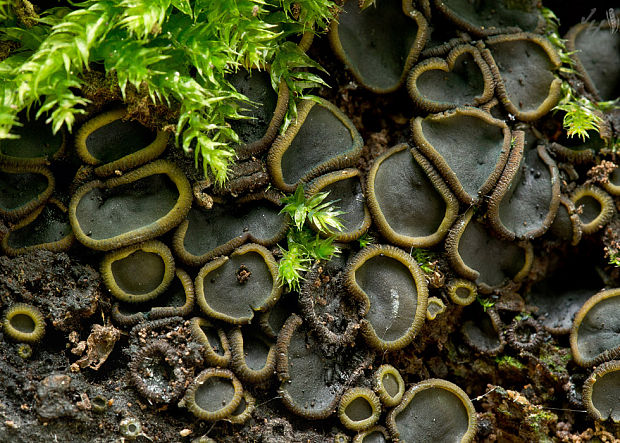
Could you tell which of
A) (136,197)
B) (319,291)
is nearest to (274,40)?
(136,197)

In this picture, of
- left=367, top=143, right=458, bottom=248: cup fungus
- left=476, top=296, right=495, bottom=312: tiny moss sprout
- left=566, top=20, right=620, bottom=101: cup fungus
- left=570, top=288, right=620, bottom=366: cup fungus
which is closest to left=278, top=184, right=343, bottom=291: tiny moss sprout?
left=367, top=143, right=458, bottom=248: cup fungus

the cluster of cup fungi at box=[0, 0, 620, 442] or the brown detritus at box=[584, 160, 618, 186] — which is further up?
the brown detritus at box=[584, 160, 618, 186]

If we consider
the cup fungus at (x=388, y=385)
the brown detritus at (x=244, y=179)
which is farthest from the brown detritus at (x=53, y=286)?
the cup fungus at (x=388, y=385)

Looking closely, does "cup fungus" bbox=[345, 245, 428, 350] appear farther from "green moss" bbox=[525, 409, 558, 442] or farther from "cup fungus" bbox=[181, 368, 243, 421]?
"green moss" bbox=[525, 409, 558, 442]

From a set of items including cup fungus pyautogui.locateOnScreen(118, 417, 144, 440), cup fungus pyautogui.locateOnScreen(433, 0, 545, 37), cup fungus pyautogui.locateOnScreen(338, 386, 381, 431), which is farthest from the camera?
cup fungus pyautogui.locateOnScreen(433, 0, 545, 37)

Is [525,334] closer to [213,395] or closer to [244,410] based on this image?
[244,410]

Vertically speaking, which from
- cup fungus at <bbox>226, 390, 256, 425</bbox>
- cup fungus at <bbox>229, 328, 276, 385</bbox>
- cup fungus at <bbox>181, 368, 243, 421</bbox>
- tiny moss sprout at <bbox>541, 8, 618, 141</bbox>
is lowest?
cup fungus at <bbox>226, 390, 256, 425</bbox>

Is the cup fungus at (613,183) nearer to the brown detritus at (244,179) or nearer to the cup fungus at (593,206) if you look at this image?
the cup fungus at (593,206)
